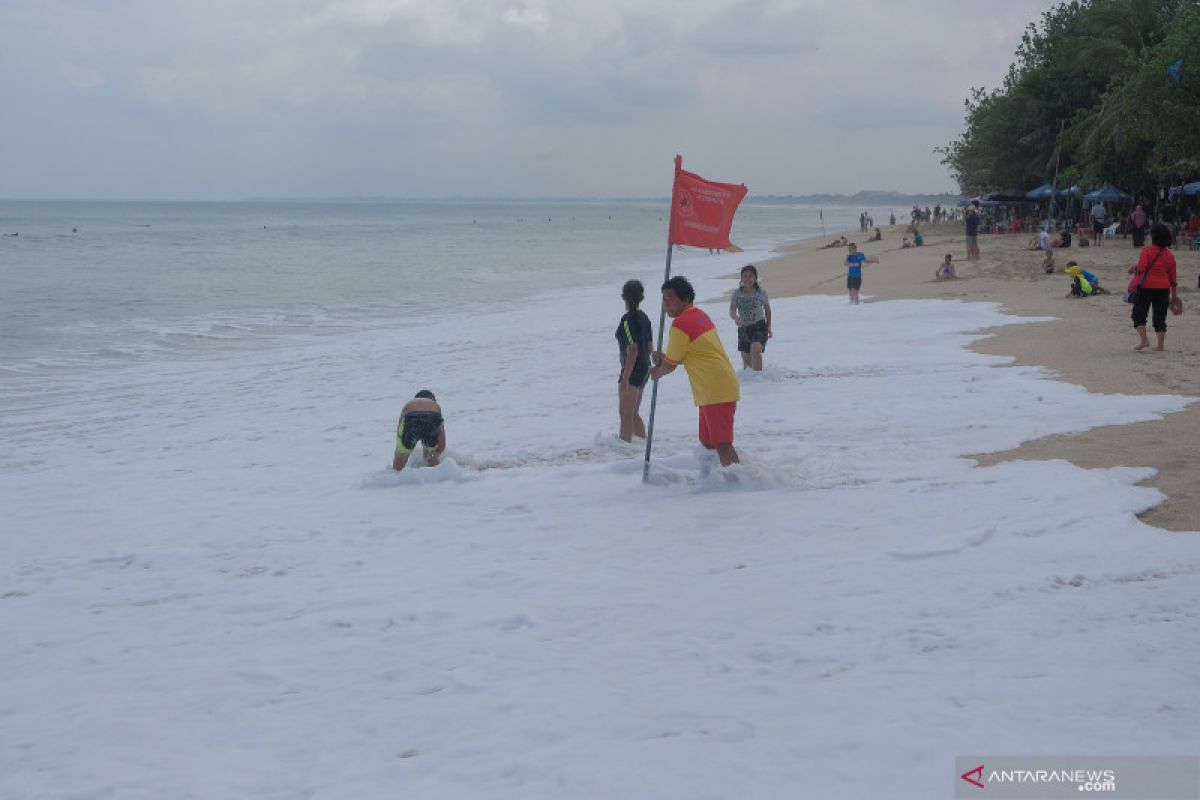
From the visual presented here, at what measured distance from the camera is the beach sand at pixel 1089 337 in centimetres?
774

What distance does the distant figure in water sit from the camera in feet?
27.8

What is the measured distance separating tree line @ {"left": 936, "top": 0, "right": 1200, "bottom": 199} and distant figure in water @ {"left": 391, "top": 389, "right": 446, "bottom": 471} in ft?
79.1

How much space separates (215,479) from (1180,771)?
7834 millimetres

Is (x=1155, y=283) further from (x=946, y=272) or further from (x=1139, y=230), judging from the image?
(x=1139, y=230)

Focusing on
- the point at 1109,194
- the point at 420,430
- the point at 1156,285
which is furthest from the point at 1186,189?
the point at 420,430

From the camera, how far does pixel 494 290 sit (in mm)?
32938

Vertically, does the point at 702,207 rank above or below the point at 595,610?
above

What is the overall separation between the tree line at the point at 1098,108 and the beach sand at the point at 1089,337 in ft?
10.7

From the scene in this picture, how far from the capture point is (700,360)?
755cm

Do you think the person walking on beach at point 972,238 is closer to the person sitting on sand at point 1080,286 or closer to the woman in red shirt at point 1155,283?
the person sitting on sand at point 1080,286

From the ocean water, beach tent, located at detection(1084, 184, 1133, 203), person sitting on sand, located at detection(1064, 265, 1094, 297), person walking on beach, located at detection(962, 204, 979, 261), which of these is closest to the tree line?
beach tent, located at detection(1084, 184, 1133, 203)

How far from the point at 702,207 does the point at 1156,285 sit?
6.93m

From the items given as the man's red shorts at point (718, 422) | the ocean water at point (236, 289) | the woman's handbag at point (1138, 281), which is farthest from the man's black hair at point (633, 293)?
the ocean water at point (236, 289)

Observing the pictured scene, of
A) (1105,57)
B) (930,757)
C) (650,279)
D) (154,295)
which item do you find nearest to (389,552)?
(930,757)
